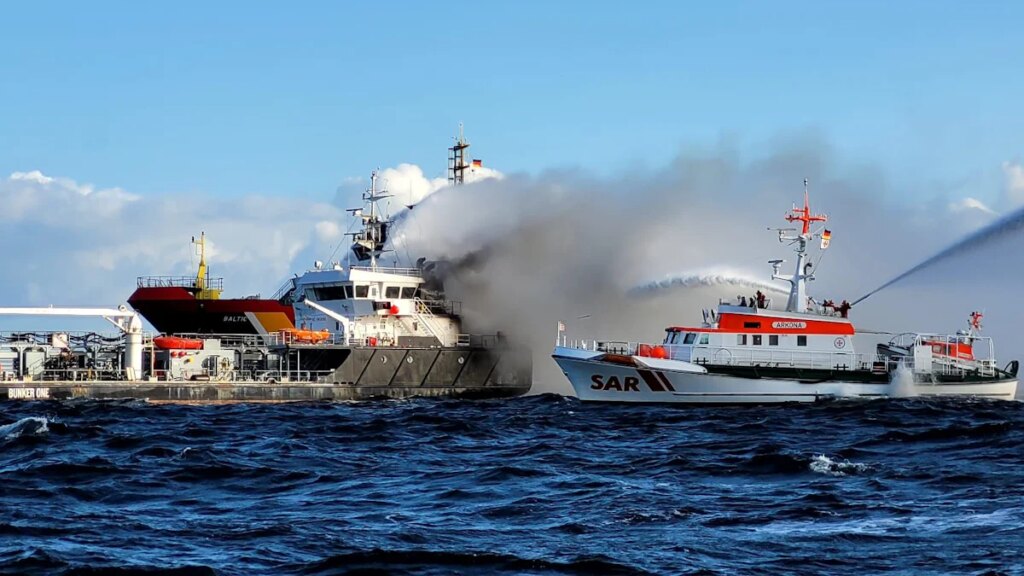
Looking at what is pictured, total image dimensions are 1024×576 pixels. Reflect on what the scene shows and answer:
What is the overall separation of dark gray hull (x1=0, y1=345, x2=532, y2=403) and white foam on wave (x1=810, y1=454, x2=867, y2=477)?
30772 millimetres

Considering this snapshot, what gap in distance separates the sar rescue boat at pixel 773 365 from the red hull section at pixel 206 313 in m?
21.9

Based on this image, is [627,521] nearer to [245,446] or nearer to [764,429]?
[245,446]

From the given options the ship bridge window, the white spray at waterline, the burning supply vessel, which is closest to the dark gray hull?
the burning supply vessel

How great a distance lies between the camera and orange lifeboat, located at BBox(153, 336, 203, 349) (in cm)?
5222

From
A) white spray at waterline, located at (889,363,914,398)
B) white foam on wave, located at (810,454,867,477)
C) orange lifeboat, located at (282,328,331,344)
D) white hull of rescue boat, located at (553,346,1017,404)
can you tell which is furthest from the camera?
orange lifeboat, located at (282,328,331,344)

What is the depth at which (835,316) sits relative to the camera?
157 feet

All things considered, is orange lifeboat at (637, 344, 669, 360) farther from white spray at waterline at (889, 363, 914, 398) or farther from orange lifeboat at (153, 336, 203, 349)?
orange lifeboat at (153, 336, 203, 349)

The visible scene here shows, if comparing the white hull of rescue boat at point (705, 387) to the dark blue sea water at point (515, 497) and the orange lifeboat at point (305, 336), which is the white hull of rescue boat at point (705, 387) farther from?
the orange lifeboat at point (305, 336)

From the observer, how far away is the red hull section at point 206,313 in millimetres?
64562

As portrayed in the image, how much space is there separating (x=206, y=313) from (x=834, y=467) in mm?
47733

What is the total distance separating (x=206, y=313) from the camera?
217ft

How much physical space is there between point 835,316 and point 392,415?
18.7m

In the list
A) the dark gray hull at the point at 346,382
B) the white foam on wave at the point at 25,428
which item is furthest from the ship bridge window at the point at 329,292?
the white foam on wave at the point at 25,428

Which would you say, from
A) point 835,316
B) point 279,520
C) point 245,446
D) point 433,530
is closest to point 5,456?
point 245,446
